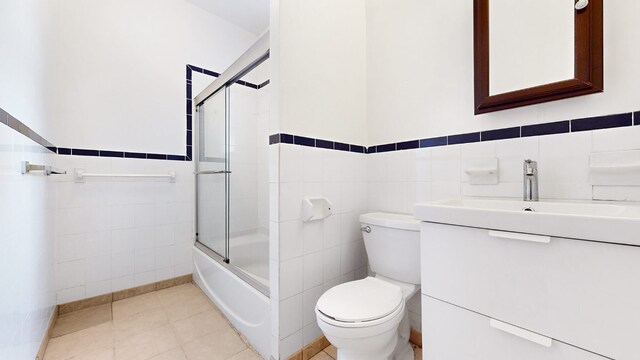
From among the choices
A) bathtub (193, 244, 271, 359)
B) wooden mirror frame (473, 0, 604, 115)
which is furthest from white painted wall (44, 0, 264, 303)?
wooden mirror frame (473, 0, 604, 115)

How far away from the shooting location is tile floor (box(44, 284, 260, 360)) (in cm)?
135

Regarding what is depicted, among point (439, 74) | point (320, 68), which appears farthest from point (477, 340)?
point (320, 68)

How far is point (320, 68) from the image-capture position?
1.42m

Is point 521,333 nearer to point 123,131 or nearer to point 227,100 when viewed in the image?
point 227,100

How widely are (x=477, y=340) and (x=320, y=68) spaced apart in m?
1.40

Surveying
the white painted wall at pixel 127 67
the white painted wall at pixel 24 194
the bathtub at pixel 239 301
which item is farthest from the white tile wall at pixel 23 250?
the bathtub at pixel 239 301

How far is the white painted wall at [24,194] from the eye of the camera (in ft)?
2.82

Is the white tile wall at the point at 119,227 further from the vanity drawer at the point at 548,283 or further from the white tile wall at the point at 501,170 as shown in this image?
the vanity drawer at the point at 548,283

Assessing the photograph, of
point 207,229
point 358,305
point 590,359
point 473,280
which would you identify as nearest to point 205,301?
point 207,229

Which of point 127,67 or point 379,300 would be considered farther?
point 127,67

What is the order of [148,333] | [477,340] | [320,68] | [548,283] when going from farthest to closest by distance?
[148,333] < [320,68] < [477,340] < [548,283]

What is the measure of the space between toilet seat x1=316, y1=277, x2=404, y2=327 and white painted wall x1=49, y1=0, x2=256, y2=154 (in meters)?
1.96

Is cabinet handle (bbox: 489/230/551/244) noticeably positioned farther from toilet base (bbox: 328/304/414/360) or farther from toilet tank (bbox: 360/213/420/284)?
toilet base (bbox: 328/304/414/360)

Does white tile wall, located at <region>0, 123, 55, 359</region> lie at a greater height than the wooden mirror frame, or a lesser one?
lesser
